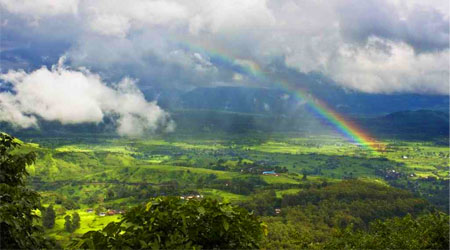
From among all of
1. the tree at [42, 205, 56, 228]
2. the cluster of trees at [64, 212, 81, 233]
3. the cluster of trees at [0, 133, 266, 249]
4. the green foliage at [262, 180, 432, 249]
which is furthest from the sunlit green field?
the cluster of trees at [0, 133, 266, 249]

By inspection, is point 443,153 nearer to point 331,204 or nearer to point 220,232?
point 331,204

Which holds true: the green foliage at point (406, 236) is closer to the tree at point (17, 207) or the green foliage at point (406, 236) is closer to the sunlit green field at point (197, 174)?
the tree at point (17, 207)

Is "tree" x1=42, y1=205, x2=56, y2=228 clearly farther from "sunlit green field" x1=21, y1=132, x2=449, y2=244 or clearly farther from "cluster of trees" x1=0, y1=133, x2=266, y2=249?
"cluster of trees" x1=0, y1=133, x2=266, y2=249

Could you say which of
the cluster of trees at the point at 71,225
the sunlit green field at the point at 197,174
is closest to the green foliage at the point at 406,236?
the sunlit green field at the point at 197,174

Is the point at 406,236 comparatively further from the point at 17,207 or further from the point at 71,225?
the point at 71,225

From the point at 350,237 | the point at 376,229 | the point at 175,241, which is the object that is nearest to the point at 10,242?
the point at 175,241
